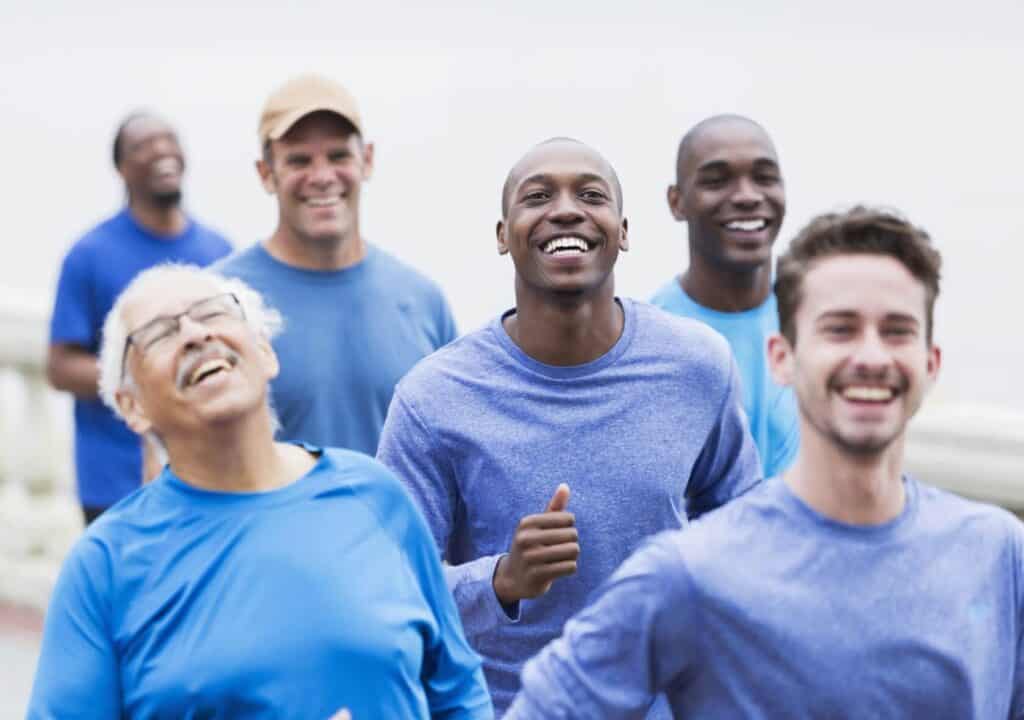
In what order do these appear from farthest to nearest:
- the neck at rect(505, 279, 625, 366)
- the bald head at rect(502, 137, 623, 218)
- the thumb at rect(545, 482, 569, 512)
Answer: the bald head at rect(502, 137, 623, 218) < the neck at rect(505, 279, 625, 366) < the thumb at rect(545, 482, 569, 512)

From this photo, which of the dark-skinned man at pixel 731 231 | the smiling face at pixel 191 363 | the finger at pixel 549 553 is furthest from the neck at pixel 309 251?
the finger at pixel 549 553

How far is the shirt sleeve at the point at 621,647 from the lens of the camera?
2789mm

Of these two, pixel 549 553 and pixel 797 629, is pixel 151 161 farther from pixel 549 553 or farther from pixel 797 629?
pixel 797 629

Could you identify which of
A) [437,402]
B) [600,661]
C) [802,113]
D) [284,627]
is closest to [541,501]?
[437,402]

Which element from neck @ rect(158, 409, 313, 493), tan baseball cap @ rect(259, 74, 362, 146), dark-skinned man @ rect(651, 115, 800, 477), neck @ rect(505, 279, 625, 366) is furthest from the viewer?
tan baseball cap @ rect(259, 74, 362, 146)

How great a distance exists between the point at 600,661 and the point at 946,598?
494mm

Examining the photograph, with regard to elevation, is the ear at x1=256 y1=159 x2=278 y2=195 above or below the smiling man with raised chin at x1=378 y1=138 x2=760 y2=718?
above

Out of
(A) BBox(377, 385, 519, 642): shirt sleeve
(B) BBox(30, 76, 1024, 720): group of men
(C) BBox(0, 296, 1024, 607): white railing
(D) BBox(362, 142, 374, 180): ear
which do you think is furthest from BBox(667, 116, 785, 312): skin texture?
(C) BBox(0, 296, 1024, 607): white railing

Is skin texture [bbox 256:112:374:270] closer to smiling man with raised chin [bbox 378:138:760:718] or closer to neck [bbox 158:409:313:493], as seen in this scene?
smiling man with raised chin [bbox 378:138:760:718]

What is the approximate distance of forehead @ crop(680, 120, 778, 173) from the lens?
5.14m

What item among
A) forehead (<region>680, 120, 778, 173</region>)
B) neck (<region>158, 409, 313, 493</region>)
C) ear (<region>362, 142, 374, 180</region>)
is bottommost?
neck (<region>158, 409, 313, 493</region>)

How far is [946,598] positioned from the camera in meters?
2.81

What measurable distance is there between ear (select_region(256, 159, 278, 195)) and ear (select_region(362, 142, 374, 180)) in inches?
10.2

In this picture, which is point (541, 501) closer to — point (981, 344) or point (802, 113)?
point (981, 344)
